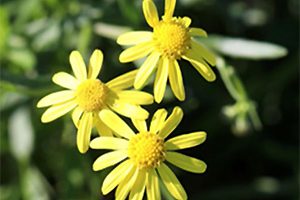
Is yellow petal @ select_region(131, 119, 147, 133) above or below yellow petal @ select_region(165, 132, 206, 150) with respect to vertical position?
above

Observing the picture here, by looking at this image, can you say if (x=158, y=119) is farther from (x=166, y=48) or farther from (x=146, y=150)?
(x=166, y=48)

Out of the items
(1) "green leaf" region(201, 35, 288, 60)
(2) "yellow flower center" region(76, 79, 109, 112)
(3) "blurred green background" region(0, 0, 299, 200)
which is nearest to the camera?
(2) "yellow flower center" region(76, 79, 109, 112)

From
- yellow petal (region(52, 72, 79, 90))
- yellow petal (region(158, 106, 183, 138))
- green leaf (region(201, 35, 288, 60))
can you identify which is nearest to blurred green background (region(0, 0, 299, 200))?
green leaf (region(201, 35, 288, 60))

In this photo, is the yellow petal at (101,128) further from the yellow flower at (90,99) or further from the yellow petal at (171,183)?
the yellow petal at (171,183)

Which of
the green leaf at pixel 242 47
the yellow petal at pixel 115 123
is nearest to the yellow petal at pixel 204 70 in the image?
the yellow petal at pixel 115 123

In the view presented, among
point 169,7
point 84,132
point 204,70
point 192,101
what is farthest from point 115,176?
point 192,101

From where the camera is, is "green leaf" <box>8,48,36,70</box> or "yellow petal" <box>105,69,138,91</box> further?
"green leaf" <box>8,48,36,70</box>

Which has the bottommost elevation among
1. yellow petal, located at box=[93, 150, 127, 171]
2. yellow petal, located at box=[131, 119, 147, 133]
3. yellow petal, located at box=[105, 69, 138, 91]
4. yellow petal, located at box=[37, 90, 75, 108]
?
yellow petal, located at box=[93, 150, 127, 171]

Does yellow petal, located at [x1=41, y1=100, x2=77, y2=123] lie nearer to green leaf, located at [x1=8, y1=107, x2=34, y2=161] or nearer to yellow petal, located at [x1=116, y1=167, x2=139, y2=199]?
yellow petal, located at [x1=116, y1=167, x2=139, y2=199]
